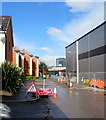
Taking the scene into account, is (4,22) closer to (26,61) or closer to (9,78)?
(9,78)

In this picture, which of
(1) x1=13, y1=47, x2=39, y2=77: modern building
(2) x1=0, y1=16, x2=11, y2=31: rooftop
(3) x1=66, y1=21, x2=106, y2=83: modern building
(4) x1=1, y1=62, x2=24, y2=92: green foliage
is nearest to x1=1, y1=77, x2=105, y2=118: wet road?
(4) x1=1, y1=62, x2=24, y2=92: green foliage

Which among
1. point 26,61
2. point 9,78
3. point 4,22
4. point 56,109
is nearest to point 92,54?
point 4,22

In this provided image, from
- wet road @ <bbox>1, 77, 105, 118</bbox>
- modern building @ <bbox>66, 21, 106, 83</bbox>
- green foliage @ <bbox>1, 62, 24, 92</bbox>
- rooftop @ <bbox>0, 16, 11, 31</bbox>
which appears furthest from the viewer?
modern building @ <bbox>66, 21, 106, 83</bbox>

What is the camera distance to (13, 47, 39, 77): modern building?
43.0 metres

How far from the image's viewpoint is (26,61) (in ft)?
167

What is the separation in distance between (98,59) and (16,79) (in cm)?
1909

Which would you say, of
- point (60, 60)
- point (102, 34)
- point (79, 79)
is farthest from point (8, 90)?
point (60, 60)

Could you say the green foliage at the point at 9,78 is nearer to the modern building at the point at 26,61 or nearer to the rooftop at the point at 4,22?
the rooftop at the point at 4,22

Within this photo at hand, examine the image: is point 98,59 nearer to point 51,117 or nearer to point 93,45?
point 93,45

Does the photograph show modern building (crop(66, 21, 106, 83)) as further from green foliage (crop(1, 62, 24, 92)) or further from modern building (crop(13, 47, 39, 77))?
modern building (crop(13, 47, 39, 77))

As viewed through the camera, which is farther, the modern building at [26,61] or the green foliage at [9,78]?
the modern building at [26,61]

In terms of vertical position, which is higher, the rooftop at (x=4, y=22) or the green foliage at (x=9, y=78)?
the rooftop at (x=4, y=22)

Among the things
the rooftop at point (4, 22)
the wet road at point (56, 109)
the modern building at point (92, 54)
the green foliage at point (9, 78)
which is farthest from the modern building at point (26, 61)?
the wet road at point (56, 109)

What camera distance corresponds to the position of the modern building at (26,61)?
42981 mm
